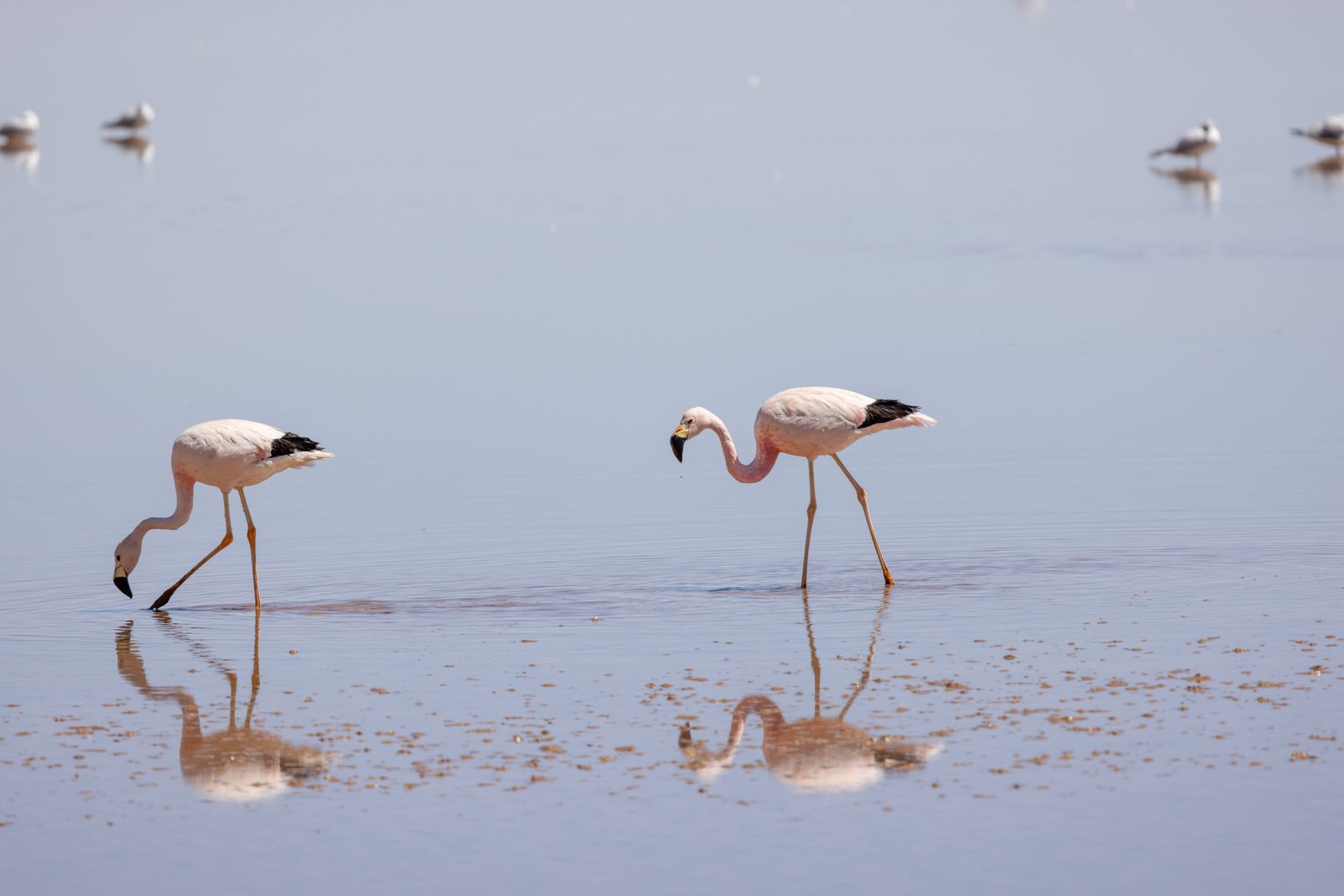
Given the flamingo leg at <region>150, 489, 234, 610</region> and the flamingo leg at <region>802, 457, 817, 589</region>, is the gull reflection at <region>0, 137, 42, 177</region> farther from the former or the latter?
the flamingo leg at <region>802, 457, 817, 589</region>

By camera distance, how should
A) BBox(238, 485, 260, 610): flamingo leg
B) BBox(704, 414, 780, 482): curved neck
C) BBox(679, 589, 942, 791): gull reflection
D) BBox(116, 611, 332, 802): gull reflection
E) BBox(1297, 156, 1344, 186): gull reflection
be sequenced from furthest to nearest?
BBox(1297, 156, 1344, 186): gull reflection, BBox(704, 414, 780, 482): curved neck, BBox(238, 485, 260, 610): flamingo leg, BBox(116, 611, 332, 802): gull reflection, BBox(679, 589, 942, 791): gull reflection

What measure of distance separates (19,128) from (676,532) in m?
34.5

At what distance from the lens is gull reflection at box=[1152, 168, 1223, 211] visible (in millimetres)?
31359

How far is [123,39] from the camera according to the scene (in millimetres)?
67000

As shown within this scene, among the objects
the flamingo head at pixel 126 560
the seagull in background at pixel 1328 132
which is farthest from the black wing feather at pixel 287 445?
the seagull in background at pixel 1328 132

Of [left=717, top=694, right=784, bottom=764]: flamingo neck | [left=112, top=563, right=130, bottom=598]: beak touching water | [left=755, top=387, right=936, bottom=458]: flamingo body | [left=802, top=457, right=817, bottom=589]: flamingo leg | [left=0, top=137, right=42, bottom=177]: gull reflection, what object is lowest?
[left=717, top=694, right=784, bottom=764]: flamingo neck

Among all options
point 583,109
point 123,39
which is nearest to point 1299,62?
point 583,109

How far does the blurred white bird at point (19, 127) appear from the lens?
1719 inches

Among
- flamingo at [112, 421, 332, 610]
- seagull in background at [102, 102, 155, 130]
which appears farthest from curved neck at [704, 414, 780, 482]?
seagull in background at [102, 102, 155, 130]

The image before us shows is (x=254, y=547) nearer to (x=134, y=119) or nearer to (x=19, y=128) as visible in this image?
(x=134, y=119)

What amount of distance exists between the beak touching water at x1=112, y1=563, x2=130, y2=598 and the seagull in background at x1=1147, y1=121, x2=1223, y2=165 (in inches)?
1053

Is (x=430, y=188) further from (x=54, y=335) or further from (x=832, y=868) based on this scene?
(x=832, y=868)

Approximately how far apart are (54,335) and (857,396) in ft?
41.2

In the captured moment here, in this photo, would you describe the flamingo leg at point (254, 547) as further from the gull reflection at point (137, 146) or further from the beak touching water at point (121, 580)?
the gull reflection at point (137, 146)
